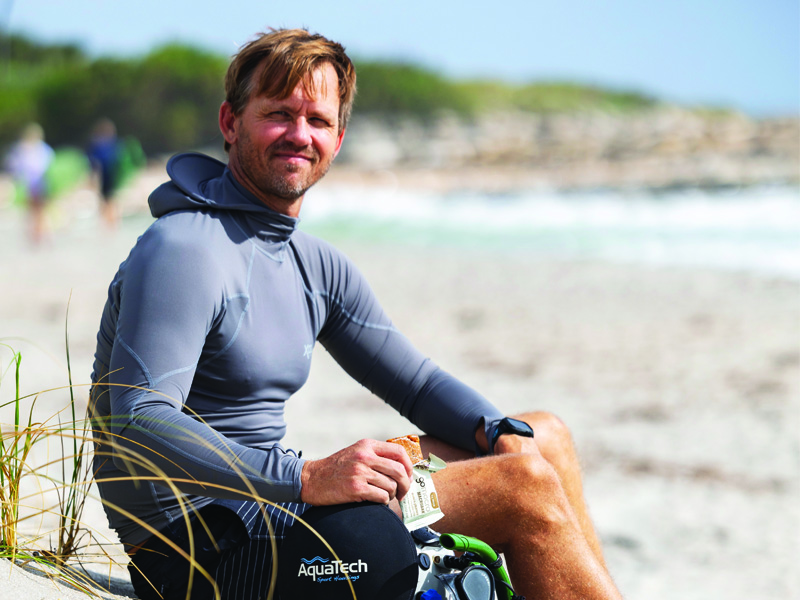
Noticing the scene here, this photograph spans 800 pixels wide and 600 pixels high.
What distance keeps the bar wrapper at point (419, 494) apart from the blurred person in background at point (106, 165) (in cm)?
1396

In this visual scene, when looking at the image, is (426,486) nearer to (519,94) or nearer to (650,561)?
(650,561)

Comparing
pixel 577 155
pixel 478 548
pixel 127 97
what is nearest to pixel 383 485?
pixel 478 548

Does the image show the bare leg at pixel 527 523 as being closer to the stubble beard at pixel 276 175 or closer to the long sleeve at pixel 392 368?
the long sleeve at pixel 392 368

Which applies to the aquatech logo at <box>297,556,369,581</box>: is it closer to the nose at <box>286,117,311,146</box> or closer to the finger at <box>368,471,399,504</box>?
the finger at <box>368,471,399,504</box>

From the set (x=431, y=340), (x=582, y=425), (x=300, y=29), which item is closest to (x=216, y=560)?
(x=300, y=29)

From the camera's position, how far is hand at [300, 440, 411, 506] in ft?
5.12

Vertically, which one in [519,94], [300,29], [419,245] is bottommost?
[419,245]

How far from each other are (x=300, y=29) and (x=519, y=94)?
71.7m

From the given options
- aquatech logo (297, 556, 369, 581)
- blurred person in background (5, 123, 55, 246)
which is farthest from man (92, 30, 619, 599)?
blurred person in background (5, 123, 55, 246)

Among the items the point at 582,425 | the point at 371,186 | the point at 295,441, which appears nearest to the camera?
the point at 295,441

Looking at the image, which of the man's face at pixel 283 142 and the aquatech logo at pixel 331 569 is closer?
the aquatech logo at pixel 331 569

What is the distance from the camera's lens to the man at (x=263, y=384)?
160 cm

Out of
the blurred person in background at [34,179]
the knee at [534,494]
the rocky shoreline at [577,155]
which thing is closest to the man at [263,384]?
the knee at [534,494]

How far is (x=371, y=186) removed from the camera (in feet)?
107
